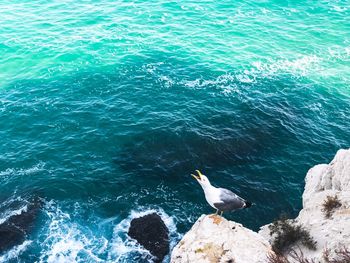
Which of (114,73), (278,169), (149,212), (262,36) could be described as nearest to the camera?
(149,212)

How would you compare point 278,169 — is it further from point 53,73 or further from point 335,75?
point 53,73

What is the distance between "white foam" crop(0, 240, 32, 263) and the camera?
94.7 feet

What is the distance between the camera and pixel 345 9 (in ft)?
260

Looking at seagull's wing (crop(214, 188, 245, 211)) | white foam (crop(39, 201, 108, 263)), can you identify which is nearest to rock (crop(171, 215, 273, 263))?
seagull's wing (crop(214, 188, 245, 211))

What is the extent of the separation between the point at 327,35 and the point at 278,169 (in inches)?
1667

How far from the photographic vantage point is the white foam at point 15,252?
2886 cm

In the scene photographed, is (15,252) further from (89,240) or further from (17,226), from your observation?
(89,240)

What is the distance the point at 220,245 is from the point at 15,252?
64.5ft

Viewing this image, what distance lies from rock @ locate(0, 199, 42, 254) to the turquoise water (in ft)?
2.16

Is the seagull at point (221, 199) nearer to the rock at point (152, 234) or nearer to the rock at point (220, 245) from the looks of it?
the rock at point (220, 245)

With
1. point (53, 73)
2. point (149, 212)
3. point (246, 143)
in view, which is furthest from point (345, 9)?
point (149, 212)

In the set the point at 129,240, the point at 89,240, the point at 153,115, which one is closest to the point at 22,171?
the point at 89,240

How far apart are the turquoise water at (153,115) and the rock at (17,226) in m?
0.66

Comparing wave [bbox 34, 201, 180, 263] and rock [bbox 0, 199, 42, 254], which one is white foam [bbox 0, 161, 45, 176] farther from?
wave [bbox 34, 201, 180, 263]
